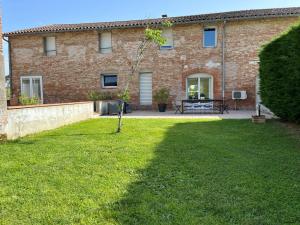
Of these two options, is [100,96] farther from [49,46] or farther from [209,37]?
[209,37]

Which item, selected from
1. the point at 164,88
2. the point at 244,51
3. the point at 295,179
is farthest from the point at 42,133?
the point at 244,51

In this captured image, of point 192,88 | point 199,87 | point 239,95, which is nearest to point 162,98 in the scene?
point 192,88

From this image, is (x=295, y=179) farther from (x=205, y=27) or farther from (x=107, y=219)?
(x=205, y=27)

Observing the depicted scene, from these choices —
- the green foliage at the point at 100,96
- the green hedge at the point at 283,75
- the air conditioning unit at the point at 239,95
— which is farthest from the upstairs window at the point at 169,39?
the green hedge at the point at 283,75

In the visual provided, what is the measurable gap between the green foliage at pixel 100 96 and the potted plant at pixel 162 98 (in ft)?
8.73

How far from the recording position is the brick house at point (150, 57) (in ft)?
56.2

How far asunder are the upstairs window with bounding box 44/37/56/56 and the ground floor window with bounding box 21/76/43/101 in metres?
1.73

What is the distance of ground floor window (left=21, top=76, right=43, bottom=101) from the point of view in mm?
Answer: 20031

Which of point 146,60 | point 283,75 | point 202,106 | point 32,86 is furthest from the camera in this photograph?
point 32,86

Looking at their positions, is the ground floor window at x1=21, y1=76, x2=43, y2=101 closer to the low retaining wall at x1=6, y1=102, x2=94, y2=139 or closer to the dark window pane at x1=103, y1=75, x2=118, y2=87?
the dark window pane at x1=103, y1=75, x2=118, y2=87

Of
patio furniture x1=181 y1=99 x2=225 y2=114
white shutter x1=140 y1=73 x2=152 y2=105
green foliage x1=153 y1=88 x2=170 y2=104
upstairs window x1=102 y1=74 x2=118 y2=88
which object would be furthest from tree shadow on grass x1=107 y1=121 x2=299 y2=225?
upstairs window x1=102 y1=74 x2=118 y2=88

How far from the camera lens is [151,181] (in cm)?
423

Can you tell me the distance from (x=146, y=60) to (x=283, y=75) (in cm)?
977

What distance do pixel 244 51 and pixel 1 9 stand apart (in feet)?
43.4
